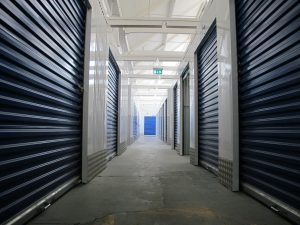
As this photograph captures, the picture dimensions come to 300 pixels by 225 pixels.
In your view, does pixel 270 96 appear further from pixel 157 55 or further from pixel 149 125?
pixel 149 125

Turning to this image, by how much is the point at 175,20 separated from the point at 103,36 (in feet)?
7.11

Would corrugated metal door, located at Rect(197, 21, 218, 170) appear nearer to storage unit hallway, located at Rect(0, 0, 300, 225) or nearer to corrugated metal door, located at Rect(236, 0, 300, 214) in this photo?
storage unit hallway, located at Rect(0, 0, 300, 225)

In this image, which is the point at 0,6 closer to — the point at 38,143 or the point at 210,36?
the point at 38,143

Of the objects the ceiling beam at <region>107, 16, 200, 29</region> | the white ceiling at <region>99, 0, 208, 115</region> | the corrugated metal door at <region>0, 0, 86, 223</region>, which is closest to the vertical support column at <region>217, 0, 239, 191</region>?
the corrugated metal door at <region>0, 0, 86, 223</region>

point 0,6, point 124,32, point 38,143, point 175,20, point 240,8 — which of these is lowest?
point 38,143

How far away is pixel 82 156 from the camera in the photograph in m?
3.84

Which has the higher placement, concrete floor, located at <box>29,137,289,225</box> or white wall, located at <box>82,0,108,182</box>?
white wall, located at <box>82,0,108,182</box>

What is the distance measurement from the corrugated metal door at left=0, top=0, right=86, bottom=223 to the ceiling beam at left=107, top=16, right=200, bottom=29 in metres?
2.52

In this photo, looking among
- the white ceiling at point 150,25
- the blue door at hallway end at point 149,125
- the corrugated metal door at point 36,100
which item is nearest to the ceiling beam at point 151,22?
the white ceiling at point 150,25

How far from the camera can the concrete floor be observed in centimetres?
226

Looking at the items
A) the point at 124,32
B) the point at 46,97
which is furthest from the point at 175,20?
the point at 46,97

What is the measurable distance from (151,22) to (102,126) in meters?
2.89

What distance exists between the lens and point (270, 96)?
262cm

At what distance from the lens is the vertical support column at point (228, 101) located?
332 centimetres
